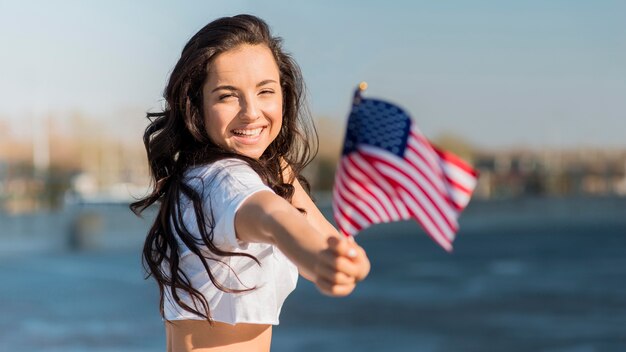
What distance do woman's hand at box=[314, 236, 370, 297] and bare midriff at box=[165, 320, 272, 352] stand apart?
0.59 metres

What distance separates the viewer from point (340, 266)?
5.72 ft

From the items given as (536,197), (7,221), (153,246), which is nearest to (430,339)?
(153,246)

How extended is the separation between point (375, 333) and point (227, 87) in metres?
19.5

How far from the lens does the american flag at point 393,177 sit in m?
4.21

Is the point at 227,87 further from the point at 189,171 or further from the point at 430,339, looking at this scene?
the point at 430,339

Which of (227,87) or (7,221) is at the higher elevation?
(227,87)

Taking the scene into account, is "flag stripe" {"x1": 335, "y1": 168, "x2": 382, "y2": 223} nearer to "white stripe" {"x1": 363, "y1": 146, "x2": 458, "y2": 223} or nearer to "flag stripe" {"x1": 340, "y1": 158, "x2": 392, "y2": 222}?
"flag stripe" {"x1": 340, "y1": 158, "x2": 392, "y2": 222}

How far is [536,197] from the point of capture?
61.2 metres

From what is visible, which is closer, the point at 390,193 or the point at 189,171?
the point at 189,171

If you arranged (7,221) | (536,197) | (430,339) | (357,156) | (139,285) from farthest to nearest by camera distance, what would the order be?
(536,197)
(7,221)
(139,285)
(430,339)
(357,156)

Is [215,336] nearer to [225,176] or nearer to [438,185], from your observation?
[225,176]

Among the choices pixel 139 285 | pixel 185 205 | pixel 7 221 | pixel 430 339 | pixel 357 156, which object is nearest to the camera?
pixel 185 205

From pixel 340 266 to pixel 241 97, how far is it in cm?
62

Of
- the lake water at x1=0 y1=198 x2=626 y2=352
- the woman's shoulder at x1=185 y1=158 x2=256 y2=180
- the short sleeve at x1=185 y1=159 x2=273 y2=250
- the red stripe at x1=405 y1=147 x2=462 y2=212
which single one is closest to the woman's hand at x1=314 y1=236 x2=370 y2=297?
the short sleeve at x1=185 y1=159 x2=273 y2=250
